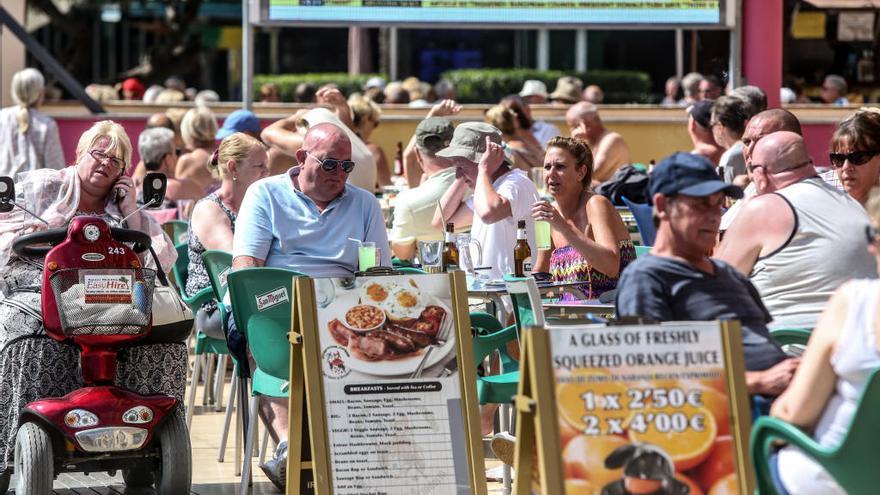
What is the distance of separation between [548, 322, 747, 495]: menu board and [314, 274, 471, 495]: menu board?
4.30ft

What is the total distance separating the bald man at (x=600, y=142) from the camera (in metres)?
11.6

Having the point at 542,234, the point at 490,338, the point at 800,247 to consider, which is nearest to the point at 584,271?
the point at 542,234

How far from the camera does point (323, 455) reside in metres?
5.04

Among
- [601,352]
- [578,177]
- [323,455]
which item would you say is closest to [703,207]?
[601,352]

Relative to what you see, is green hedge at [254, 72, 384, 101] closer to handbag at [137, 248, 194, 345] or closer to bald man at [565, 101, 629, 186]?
bald man at [565, 101, 629, 186]

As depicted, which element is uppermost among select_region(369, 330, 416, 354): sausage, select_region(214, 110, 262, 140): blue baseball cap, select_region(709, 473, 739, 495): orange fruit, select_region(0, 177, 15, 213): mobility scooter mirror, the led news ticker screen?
the led news ticker screen

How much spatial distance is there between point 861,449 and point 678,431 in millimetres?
456

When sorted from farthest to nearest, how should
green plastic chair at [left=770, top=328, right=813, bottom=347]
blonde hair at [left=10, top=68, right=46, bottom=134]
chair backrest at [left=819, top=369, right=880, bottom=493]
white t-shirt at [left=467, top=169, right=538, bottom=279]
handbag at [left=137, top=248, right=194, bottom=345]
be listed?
blonde hair at [left=10, top=68, right=46, bottom=134] → white t-shirt at [left=467, top=169, right=538, bottom=279] → handbag at [left=137, top=248, right=194, bottom=345] → green plastic chair at [left=770, top=328, right=813, bottom=347] → chair backrest at [left=819, top=369, right=880, bottom=493]

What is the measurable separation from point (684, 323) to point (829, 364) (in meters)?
0.39

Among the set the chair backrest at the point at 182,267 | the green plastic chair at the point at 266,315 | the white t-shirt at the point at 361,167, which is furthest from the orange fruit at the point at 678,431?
the white t-shirt at the point at 361,167

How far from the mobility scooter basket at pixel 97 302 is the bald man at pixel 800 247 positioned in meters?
2.20

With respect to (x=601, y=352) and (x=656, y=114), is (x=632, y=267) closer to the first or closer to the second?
(x=601, y=352)

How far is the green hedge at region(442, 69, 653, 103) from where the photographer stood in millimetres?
22969

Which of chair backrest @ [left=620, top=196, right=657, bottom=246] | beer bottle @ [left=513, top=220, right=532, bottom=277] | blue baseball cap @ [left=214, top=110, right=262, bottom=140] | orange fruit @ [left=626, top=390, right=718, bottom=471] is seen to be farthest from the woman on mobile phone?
blue baseball cap @ [left=214, top=110, right=262, bottom=140]
